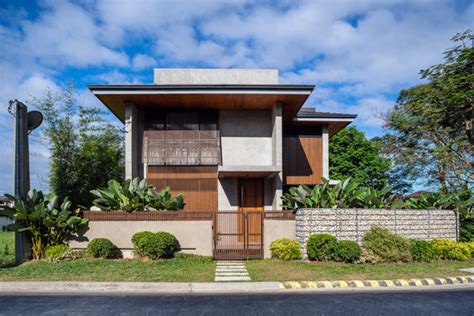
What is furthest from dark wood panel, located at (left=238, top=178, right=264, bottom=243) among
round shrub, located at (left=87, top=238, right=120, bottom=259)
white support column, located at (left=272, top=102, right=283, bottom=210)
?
round shrub, located at (left=87, top=238, right=120, bottom=259)

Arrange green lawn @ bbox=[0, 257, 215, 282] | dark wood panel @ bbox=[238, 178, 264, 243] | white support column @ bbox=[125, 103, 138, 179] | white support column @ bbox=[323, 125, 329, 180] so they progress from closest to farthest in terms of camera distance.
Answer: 1. green lawn @ bbox=[0, 257, 215, 282]
2. white support column @ bbox=[125, 103, 138, 179]
3. dark wood panel @ bbox=[238, 178, 264, 243]
4. white support column @ bbox=[323, 125, 329, 180]

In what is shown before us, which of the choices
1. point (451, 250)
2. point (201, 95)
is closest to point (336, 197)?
point (451, 250)

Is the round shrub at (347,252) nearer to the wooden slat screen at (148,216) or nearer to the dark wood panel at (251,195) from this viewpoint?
the wooden slat screen at (148,216)

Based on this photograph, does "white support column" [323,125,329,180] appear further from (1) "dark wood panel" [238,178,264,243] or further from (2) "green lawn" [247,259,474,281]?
(2) "green lawn" [247,259,474,281]

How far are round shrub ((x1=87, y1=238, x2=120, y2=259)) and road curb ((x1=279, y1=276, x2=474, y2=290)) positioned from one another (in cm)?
611

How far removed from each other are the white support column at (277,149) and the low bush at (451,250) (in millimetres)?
5813

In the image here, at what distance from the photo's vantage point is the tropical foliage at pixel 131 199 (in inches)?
542

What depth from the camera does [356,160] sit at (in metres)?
38.4

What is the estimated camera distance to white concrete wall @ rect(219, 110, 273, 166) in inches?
698

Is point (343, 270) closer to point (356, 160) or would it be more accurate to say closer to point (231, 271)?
point (231, 271)

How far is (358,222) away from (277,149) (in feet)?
14.5

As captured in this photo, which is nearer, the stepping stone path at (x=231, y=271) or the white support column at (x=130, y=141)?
the stepping stone path at (x=231, y=271)

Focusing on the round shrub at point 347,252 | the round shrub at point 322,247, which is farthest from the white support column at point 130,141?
the round shrub at point 347,252

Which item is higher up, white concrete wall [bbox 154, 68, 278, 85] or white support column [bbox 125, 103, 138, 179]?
white concrete wall [bbox 154, 68, 278, 85]
